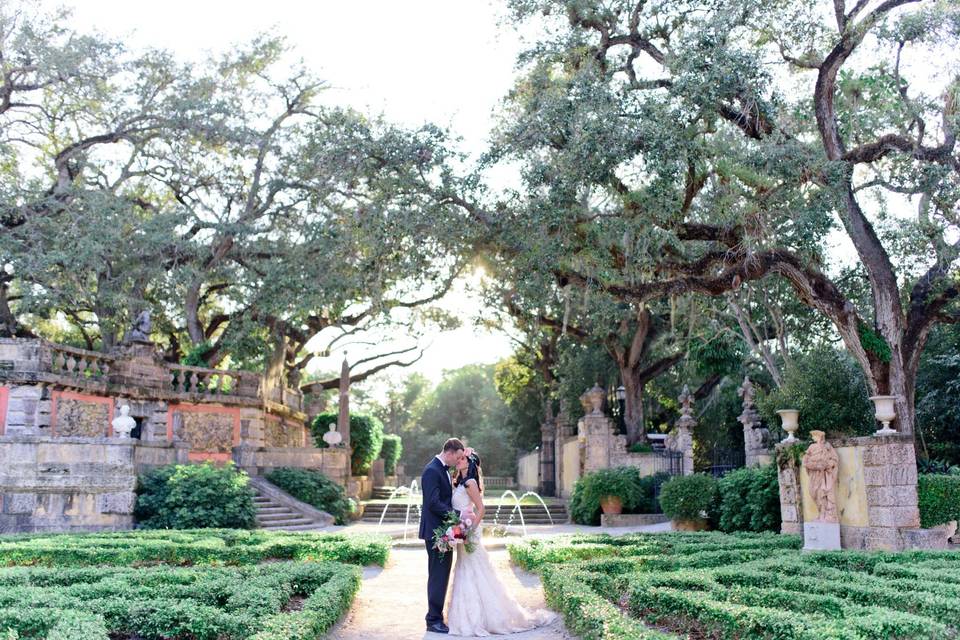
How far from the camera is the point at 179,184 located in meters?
28.2

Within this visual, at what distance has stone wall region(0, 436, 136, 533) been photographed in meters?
16.4

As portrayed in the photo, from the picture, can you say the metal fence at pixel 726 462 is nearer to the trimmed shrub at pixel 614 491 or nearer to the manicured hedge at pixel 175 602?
the trimmed shrub at pixel 614 491

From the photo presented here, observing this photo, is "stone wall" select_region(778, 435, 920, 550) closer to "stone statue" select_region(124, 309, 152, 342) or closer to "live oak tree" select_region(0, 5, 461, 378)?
"live oak tree" select_region(0, 5, 461, 378)

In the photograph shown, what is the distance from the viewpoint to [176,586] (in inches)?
310

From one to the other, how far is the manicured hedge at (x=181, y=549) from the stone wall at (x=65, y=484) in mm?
3658

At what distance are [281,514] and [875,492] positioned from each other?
13.9 metres

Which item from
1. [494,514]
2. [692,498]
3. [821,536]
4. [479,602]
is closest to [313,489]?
[494,514]

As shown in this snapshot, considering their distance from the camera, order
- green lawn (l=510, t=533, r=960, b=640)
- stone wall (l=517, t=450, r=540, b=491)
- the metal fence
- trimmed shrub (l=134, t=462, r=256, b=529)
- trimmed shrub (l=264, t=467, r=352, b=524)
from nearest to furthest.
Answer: green lawn (l=510, t=533, r=960, b=640) → trimmed shrub (l=134, t=462, r=256, b=529) → the metal fence → trimmed shrub (l=264, t=467, r=352, b=524) → stone wall (l=517, t=450, r=540, b=491)

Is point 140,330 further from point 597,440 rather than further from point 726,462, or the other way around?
point 726,462

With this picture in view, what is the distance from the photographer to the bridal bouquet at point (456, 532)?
7.71 meters

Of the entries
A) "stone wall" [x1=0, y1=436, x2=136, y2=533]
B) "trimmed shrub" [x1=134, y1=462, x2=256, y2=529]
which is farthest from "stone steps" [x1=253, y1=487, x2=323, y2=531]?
"stone wall" [x1=0, y1=436, x2=136, y2=533]

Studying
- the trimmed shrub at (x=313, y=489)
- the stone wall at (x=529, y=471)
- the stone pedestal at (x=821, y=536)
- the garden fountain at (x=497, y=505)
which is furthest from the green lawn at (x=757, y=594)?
the stone wall at (x=529, y=471)

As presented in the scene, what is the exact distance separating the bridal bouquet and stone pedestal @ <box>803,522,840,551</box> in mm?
6746

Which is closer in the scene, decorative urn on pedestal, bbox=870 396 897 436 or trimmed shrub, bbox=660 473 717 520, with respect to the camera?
decorative urn on pedestal, bbox=870 396 897 436
